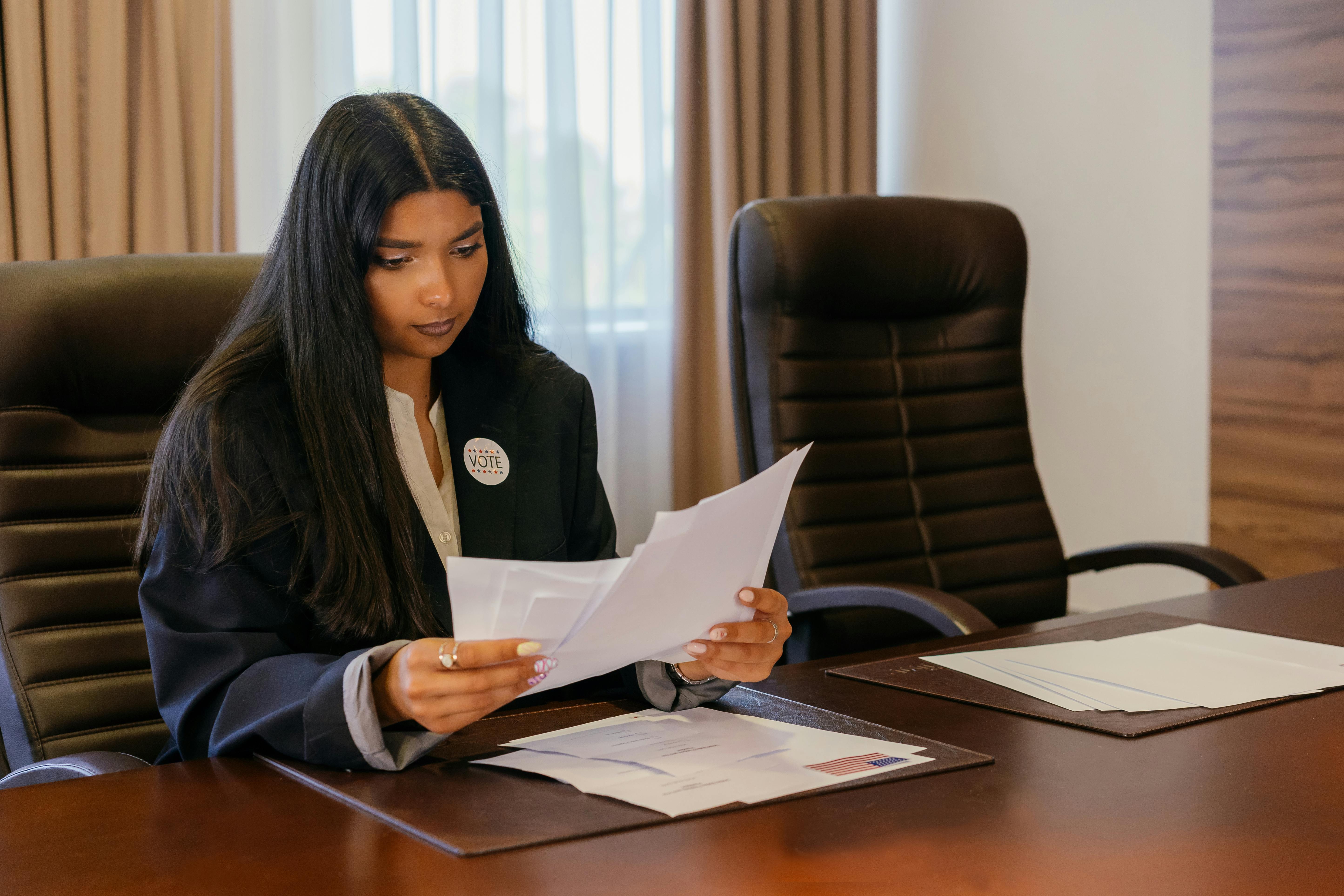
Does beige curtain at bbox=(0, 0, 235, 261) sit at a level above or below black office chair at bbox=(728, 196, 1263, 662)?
above

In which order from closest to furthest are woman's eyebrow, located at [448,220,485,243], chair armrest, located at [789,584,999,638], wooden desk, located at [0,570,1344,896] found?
wooden desk, located at [0,570,1344,896]
woman's eyebrow, located at [448,220,485,243]
chair armrest, located at [789,584,999,638]

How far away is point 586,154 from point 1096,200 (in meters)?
1.39

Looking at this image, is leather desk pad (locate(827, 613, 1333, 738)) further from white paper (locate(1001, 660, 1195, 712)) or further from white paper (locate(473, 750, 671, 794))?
white paper (locate(473, 750, 671, 794))

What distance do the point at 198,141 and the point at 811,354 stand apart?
141cm

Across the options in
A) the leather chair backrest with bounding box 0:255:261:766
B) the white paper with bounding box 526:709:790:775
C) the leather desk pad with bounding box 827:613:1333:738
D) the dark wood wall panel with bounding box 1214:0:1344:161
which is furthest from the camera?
the dark wood wall panel with bounding box 1214:0:1344:161

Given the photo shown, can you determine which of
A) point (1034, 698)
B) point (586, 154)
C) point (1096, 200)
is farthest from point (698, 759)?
point (1096, 200)

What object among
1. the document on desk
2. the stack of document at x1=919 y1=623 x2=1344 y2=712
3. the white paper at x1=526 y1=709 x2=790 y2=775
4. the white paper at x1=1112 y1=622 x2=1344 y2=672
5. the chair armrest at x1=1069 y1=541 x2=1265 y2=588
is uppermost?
the document on desk

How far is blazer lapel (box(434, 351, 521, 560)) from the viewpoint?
1323mm

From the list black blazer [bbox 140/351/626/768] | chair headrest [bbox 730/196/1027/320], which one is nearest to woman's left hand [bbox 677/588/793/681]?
black blazer [bbox 140/351/626/768]

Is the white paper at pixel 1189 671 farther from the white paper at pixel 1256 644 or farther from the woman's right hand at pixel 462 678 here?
the woman's right hand at pixel 462 678

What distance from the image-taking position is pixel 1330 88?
2.61 meters

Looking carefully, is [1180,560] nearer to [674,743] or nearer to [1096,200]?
[674,743]

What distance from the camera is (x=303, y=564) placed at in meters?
1.12

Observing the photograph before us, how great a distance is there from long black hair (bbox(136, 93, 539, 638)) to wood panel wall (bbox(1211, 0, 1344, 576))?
2092 millimetres
